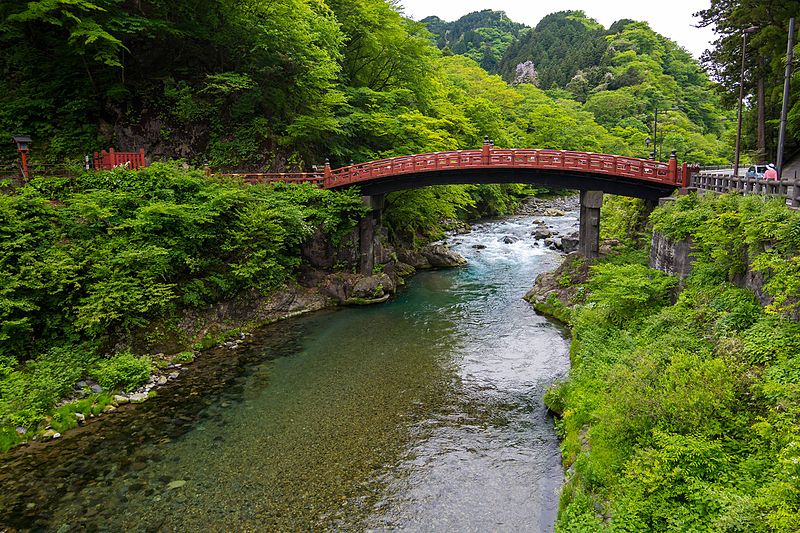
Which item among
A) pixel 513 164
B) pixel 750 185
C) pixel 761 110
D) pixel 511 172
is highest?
pixel 761 110

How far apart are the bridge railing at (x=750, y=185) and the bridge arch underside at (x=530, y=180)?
2272 mm

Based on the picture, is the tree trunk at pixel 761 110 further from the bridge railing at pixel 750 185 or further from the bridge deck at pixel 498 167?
the bridge railing at pixel 750 185

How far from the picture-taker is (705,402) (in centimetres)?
893

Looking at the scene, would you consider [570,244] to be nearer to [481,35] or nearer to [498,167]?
[498,167]

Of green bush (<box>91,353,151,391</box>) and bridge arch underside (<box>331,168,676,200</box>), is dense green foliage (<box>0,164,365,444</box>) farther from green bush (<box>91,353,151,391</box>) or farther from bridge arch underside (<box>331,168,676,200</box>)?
bridge arch underside (<box>331,168,676,200</box>)

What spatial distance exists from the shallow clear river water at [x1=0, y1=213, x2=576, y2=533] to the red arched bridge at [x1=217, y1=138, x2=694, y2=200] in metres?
8.99

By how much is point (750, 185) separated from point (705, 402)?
11.6 m

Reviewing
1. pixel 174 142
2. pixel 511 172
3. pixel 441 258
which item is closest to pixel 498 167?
pixel 511 172

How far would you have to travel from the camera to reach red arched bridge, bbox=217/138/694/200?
2380 cm

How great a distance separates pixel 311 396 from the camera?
15648 mm

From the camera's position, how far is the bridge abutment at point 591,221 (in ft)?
83.9

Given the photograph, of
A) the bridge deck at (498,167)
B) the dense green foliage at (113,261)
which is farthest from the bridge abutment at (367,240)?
the dense green foliage at (113,261)

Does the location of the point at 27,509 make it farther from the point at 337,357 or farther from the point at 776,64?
the point at 776,64

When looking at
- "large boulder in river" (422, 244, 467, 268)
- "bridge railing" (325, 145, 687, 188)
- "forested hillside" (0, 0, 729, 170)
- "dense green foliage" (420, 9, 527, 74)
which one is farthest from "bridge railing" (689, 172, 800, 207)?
"dense green foliage" (420, 9, 527, 74)
